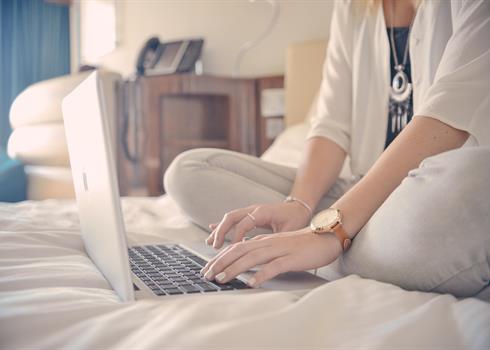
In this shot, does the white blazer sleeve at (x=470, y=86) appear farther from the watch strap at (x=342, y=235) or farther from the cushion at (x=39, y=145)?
the cushion at (x=39, y=145)

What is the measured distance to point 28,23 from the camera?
126 centimetres

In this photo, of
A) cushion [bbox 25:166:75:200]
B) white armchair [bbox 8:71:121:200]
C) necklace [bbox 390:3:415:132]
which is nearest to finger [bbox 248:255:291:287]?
necklace [bbox 390:3:415:132]

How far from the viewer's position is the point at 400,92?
100 cm

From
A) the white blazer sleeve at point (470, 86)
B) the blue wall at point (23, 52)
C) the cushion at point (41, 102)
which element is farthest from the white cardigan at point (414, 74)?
the cushion at point (41, 102)

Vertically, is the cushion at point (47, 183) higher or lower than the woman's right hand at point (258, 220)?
lower

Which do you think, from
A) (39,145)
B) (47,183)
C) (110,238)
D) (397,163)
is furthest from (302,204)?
(39,145)

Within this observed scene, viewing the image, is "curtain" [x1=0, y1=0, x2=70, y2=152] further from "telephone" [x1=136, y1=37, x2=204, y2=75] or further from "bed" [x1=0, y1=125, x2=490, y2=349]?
"bed" [x1=0, y1=125, x2=490, y2=349]

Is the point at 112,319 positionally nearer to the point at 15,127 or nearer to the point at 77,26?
the point at 77,26

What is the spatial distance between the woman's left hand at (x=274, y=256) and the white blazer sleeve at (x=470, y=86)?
0.75 ft

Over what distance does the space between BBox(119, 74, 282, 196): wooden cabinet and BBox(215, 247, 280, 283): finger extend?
1.51 m

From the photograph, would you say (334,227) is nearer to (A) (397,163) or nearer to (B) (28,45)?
(A) (397,163)

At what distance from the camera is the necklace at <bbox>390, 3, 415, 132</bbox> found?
0.99m

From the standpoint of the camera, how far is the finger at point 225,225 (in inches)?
28.0

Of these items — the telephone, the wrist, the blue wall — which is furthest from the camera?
the telephone
